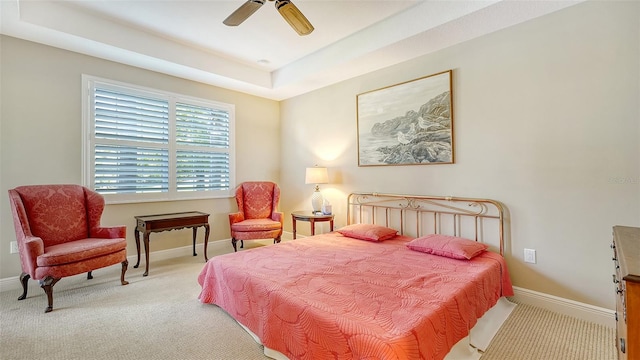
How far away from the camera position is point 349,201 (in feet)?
12.9

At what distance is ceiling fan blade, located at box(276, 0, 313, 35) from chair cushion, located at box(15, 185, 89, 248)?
288 cm

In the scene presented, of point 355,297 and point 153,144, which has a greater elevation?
point 153,144

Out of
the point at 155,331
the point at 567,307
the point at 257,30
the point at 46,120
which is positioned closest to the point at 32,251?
the point at 155,331

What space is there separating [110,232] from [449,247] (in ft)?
11.2

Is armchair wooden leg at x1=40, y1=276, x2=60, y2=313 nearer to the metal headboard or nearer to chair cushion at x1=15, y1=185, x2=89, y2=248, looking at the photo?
chair cushion at x1=15, y1=185, x2=89, y2=248

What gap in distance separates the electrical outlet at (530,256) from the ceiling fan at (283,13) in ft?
8.90

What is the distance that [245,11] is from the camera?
2119 mm

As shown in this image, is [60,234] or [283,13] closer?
[283,13]

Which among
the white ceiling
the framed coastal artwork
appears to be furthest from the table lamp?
the white ceiling

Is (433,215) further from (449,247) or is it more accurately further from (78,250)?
(78,250)

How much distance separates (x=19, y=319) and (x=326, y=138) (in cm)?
368

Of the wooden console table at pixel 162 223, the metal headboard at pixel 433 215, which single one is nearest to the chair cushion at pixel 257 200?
the wooden console table at pixel 162 223

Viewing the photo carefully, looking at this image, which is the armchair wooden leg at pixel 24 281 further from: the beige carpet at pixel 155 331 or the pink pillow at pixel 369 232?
the pink pillow at pixel 369 232

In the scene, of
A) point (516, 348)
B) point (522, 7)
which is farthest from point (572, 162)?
point (516, 348)
